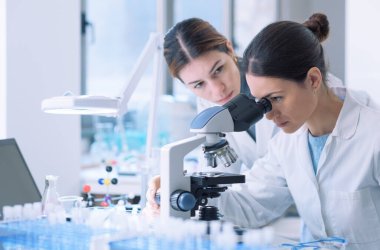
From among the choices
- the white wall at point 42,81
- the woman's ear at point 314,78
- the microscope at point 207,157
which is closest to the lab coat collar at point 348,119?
the woman's ear at point 314,78

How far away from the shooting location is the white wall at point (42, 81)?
93.1 inches

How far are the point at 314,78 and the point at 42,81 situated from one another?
4.36 ft

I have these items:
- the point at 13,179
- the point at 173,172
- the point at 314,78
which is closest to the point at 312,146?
the point at 314,78

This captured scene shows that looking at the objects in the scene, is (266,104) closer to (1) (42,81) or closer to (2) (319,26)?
(2) (319,26)

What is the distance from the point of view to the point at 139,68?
197 centimetres

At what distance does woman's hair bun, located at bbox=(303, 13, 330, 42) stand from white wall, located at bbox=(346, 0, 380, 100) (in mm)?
411

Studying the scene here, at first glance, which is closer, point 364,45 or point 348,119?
point 348,119

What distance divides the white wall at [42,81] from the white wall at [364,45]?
125 centimetres

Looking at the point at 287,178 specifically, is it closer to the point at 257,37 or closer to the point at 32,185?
the point at 257,37

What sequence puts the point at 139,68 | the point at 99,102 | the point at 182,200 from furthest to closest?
the point at 139,68
the point at 99,102
the point at 182,200

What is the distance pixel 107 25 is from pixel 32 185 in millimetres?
2696

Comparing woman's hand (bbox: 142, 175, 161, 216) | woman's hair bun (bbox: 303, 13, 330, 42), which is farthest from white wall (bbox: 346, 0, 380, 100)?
woman's hand (bbox: 142, 175, 161, 216)

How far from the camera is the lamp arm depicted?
5.90ft

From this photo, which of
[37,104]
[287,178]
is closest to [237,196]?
[287,178]
